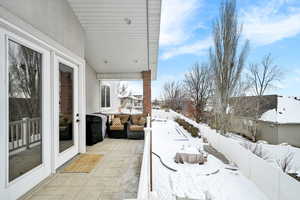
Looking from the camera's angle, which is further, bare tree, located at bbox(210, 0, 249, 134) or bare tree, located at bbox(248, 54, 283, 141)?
bare tree, located at bbox(248, 54, 283, 141)

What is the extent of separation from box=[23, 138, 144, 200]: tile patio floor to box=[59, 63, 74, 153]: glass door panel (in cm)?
69

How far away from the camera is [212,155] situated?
7629mm

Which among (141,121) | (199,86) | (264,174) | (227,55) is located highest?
(227,55)

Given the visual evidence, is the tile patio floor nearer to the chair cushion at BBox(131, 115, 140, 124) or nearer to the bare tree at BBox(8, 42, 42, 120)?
the bare tree at BBox(8, 42, 42, 120)

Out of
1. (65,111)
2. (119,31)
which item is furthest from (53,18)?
(119,31)

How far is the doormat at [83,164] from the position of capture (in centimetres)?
307

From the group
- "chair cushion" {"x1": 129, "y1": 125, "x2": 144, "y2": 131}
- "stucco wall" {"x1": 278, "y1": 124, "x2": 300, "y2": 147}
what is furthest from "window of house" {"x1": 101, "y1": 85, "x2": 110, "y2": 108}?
"stucco wall" {"x1": 278, "y1": 124, "x2": 300, "y2": 147}

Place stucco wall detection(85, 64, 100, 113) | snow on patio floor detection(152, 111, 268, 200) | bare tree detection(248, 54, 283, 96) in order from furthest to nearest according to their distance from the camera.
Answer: bare tree detection(248, 54, 283, 96)
stucco wall detection(85, 64, 100, 113)
snow on patio floor detection(152, 111, 268, 200)

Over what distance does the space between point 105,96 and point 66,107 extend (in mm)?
6084

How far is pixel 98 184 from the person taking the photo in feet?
8.50

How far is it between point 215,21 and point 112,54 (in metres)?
6.74

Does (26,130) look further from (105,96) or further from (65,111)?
(105,96)

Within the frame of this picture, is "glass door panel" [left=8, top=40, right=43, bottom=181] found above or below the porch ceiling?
below

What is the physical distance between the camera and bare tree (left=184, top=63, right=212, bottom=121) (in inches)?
575
